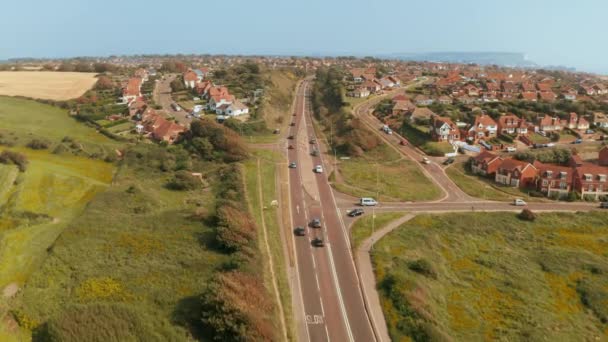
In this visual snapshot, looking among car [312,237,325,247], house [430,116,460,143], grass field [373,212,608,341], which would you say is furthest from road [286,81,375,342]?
house [430,116,460,143]

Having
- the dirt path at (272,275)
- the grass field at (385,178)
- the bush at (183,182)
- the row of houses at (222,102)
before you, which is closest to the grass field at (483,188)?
the grass field at (385,178)

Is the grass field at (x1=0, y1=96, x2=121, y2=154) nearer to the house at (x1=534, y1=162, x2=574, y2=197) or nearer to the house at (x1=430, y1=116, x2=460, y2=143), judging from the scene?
the house at (x1=430, y1=116, x2=460, y2=143)

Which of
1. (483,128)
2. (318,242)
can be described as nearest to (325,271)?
(318,242)

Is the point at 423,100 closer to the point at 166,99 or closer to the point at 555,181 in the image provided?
the point at 555,181

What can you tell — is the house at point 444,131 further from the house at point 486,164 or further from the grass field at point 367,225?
the grass field at point 367,225

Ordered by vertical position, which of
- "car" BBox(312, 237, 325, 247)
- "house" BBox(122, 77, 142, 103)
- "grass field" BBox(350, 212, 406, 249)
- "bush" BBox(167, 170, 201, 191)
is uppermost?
"house" BBox(122, 77, 142, 103)

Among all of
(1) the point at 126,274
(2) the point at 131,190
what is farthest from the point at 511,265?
(2) the point at 131,190

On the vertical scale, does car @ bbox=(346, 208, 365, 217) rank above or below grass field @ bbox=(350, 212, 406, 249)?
above

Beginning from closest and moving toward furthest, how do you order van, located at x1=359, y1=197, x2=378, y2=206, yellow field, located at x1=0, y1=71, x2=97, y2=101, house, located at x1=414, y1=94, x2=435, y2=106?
van, located at x1=359, y1=197, x2=378, y2=206 → house, located at x1=414, y1=94, x2=435, y2=106 → yellow field, located at x1=0, y1=71, x2=97, y2=101
